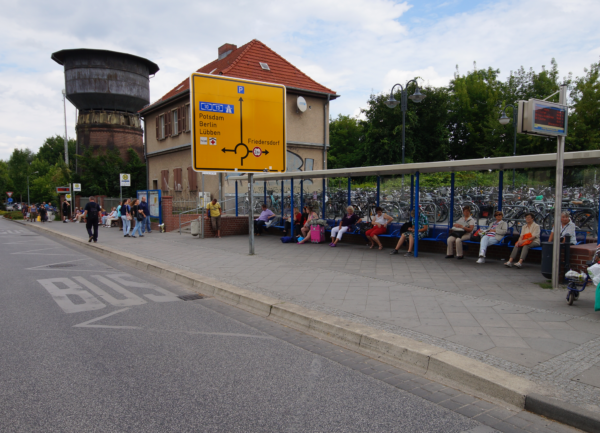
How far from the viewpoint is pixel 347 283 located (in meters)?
7.70

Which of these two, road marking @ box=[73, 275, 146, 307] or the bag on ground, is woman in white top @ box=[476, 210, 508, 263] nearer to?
the bag on ground

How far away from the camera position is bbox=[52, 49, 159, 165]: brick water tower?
3972 cm

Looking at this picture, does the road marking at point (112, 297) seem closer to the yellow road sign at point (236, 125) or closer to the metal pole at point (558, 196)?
the yellow road sign at point (236, 125)

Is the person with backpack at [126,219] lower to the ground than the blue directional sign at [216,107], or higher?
lower

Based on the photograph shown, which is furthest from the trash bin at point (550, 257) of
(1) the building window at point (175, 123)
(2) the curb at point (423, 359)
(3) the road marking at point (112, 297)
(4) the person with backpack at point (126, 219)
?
(1) the building window at point (175, 123)

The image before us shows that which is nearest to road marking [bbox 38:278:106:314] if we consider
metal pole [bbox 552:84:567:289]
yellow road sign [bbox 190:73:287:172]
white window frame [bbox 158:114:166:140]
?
yellow road sign [bbox 190:73:287:172]

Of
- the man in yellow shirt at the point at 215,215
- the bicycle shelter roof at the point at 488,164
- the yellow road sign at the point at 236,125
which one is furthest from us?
the man in yellow shirt at the point at 215,215

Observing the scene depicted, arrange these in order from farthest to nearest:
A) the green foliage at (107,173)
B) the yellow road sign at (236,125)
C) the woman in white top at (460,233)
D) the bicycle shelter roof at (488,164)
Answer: the green foliage at (107,173)
the yellow road sign at (236,125)
the woman in white top at (460,233)
the bicycle shelter roof at (488,164)

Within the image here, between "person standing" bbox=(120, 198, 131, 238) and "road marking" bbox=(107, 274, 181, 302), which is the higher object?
"person standing" bbox=(120, 198, 131, 238)

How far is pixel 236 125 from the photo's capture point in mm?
11289

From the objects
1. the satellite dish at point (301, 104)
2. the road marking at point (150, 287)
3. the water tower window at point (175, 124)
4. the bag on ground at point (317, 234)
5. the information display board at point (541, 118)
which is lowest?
the road marking at point (150, 287)

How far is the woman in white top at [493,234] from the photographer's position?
9.38m

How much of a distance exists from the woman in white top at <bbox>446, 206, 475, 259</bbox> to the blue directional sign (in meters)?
6.35

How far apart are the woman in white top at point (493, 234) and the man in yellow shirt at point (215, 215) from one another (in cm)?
1016
